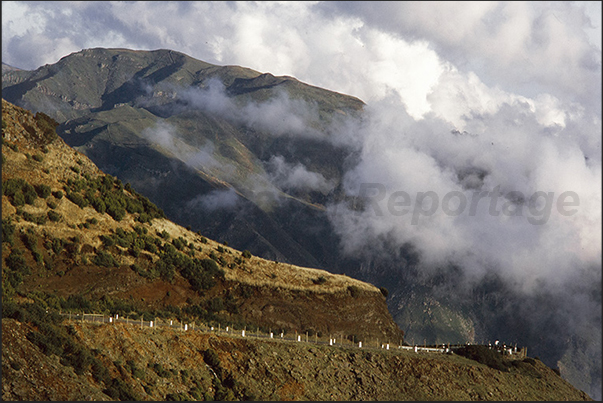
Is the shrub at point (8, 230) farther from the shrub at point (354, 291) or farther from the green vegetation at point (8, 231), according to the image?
the shrub at point (354, 291)

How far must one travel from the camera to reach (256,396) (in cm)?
9438

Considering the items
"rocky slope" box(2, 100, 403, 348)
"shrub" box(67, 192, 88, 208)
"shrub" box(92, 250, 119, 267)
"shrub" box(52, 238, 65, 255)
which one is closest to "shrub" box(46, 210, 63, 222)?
"rocky slope" box(2, 100, 403, 348)

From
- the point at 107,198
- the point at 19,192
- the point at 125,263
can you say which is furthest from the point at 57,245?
the point at 107,198

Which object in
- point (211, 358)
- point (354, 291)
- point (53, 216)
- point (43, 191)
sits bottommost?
point (211, 358)

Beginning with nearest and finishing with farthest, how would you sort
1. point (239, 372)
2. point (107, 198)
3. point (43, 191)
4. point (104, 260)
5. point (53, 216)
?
1. point (239, 372)
2. point (53, 216)
3. point (104, 260)
4. point (43, 191)
5. point (107, 198)

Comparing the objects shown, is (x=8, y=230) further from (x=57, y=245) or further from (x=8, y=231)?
(x=57, y=245)

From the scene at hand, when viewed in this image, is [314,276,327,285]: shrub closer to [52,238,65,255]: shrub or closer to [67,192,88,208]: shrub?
[67,192,88,208]: shrub

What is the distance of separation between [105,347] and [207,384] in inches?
486

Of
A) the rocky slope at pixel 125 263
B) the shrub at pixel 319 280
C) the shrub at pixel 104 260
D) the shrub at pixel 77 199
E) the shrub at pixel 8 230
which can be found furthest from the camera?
the shrub at pixel 319 280

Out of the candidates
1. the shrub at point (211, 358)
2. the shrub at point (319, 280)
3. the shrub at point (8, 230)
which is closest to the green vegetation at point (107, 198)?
the shrub at point (8, 230)

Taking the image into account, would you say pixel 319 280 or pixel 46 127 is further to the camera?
pixel 319 280

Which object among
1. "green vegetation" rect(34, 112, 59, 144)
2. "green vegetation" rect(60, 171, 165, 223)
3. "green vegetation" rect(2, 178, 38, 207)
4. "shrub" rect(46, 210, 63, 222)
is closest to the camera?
"green vegetation" rect(2, 178, 38, 207)

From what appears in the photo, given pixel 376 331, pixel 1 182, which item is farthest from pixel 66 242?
pixel 376 331

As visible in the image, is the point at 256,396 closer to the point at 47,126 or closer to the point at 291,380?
the point at 291,380
